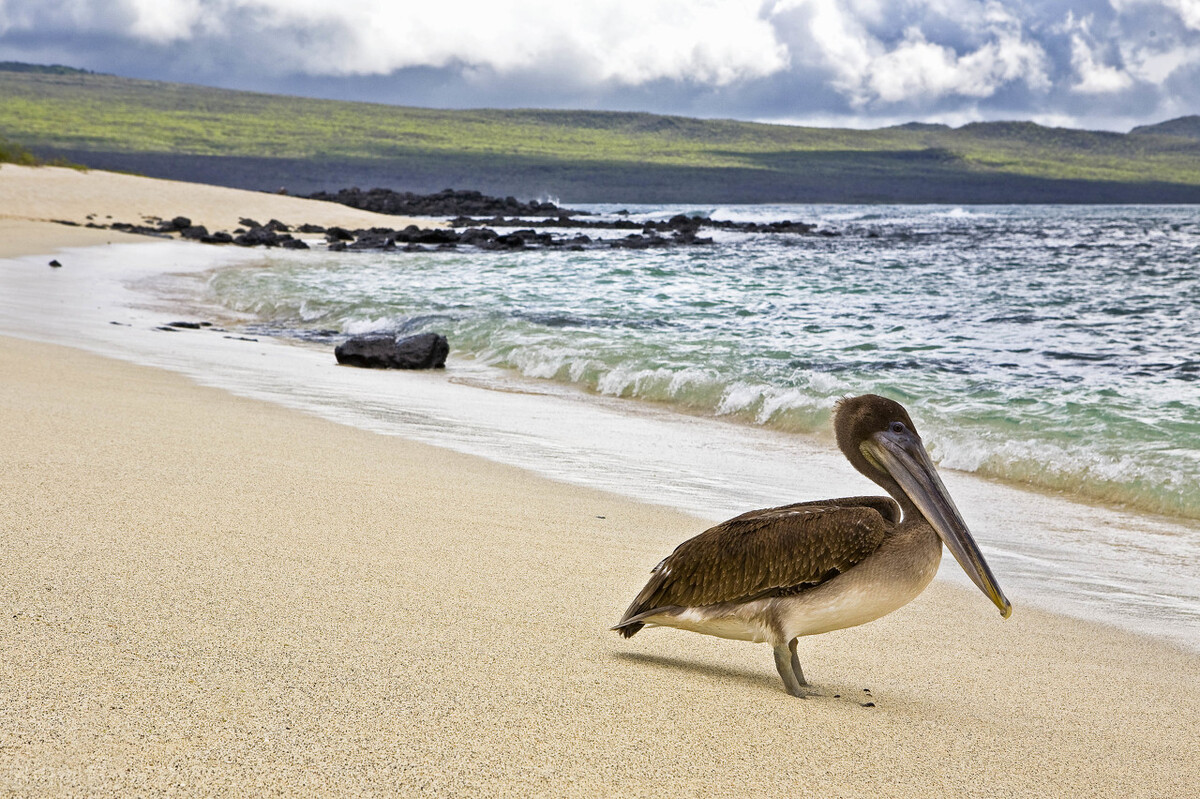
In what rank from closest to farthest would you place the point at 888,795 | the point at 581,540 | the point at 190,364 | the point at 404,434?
the point at 888,795
the point at 581,540
the point at 404,434
the point at 190,364

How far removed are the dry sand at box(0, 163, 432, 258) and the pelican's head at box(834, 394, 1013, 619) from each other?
25.2 metres

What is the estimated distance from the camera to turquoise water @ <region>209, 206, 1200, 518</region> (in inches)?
307

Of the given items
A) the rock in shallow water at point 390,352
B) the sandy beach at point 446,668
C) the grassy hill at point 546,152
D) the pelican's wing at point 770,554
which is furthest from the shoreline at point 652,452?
the grassy hill at point 546,152

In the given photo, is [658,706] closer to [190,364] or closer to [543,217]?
[190,364]

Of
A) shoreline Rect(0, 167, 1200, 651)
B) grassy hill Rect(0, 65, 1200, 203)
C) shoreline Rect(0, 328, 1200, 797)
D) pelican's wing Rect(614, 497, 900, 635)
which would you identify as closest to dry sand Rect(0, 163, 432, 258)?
shoreline Rect(0, 167, 1200, 651)

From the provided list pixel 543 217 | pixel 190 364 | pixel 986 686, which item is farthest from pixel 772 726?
pixel 543 217

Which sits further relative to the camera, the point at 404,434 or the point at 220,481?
the point at 404,434

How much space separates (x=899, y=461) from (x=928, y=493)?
0.39 feet

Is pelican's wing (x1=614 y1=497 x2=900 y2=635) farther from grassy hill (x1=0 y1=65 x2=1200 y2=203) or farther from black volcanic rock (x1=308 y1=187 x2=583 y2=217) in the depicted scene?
grassy hill (x1=0 y1=65 x2=1200 y2=203)

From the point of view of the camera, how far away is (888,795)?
2383 mm

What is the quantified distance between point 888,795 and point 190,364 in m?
8.00

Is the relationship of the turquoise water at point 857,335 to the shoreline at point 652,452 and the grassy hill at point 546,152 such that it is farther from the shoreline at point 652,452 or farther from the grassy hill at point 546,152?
the grassy hill at point 546,152

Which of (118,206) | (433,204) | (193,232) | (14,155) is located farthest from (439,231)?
(433,204)

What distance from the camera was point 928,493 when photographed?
9.79 feet
